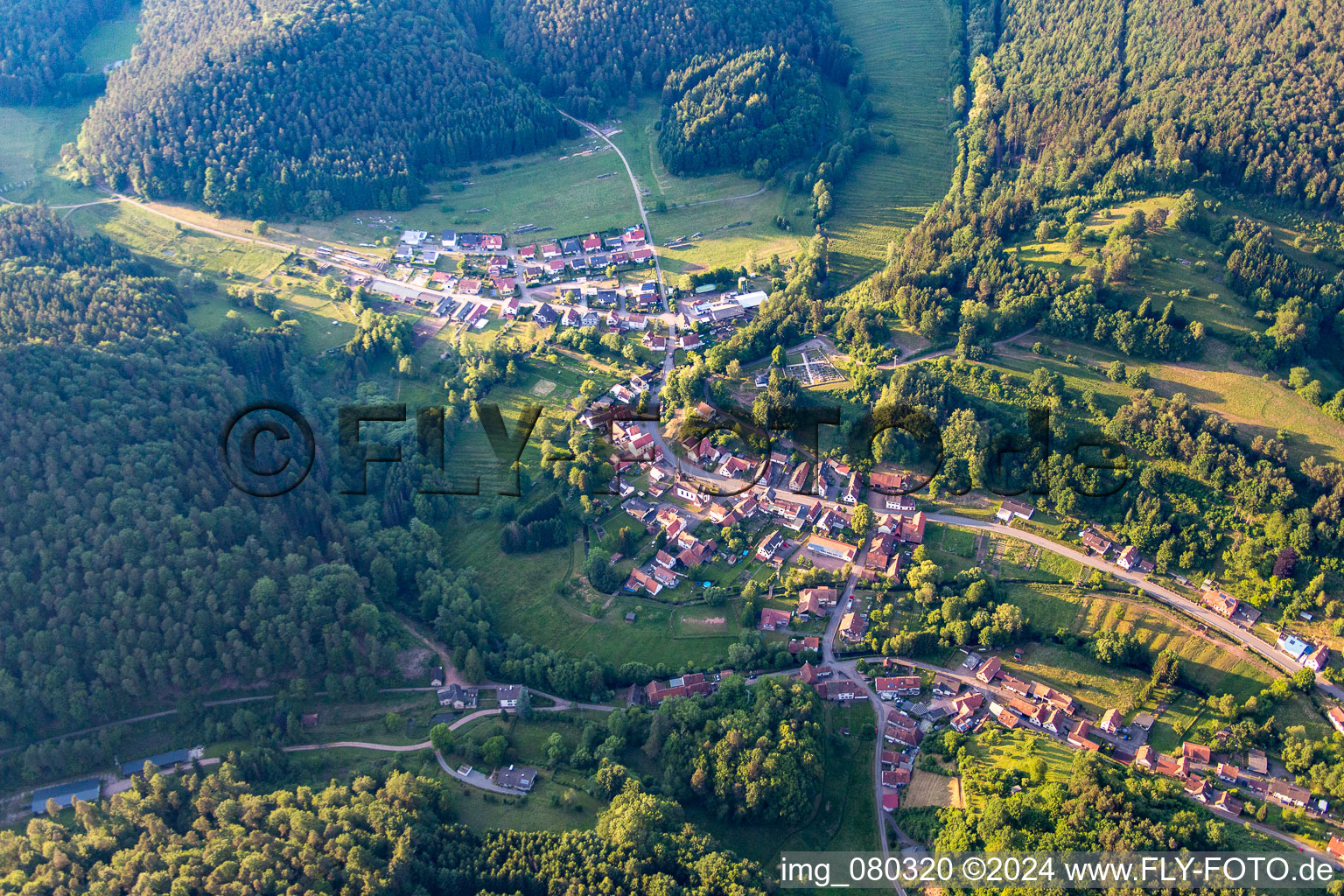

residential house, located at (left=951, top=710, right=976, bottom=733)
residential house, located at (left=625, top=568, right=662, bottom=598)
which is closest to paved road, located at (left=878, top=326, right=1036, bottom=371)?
residential house, located at (left=625, top=568, right=662, bottom=598)

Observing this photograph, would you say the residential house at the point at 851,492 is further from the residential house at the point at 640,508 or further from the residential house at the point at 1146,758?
the residential house at the point at 1146,758

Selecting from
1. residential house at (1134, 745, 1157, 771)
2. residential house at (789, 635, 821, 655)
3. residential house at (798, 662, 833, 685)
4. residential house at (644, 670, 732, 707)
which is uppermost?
residential house at (789, 635, 821, 655)

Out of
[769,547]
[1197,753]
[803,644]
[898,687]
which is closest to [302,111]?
[769,547]

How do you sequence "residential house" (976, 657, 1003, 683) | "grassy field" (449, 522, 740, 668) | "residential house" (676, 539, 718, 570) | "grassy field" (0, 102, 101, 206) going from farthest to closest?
"grassy field" (0, 102, 101, 206) < "residential house" (676, 539, 718, 570) < "grassy field" (449, 522, 740, 668) < "residential house" (976, 657, 1003, 683)

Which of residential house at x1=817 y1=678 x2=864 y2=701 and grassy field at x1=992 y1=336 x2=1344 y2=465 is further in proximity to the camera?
grassy field at x1=992 y1=336 x2=1344 y2=465

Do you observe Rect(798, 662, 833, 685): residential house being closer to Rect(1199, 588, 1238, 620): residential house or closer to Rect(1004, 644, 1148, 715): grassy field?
Rect(1004, 644, 1148, 715): grassy field
